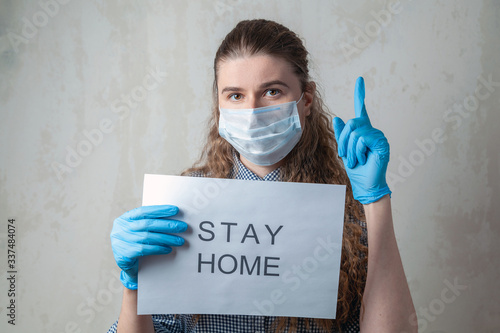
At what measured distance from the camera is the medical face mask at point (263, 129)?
4.30 feet

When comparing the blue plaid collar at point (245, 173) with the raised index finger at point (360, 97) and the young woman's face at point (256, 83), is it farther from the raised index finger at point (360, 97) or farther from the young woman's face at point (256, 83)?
the raised index finger at point (360, 97)

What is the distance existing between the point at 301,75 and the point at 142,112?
887 millimetres

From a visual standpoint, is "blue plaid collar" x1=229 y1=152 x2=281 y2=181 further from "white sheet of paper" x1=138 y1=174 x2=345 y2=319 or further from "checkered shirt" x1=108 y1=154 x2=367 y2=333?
"checkered shirt" x1=108 y1=154 x2=367 y2=333

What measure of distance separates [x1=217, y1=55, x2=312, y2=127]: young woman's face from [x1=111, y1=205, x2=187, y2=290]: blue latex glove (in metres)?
0.44

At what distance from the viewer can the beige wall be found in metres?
1.84

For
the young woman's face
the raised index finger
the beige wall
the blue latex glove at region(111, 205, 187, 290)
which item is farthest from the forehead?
the beige wall

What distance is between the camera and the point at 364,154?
1.19 metres

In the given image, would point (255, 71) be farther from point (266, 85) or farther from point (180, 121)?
point (180, 121)

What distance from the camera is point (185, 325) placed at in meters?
1.34

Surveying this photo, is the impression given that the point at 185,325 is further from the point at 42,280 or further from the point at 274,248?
the point at 42,280

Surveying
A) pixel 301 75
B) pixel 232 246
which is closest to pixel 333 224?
pixel 232 246

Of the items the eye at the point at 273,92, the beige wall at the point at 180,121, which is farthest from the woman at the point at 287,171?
the beige wall at the point at 180,121

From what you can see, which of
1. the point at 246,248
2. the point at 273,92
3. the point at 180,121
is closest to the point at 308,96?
the point at 273,92

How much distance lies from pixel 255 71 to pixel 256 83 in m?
0.04
